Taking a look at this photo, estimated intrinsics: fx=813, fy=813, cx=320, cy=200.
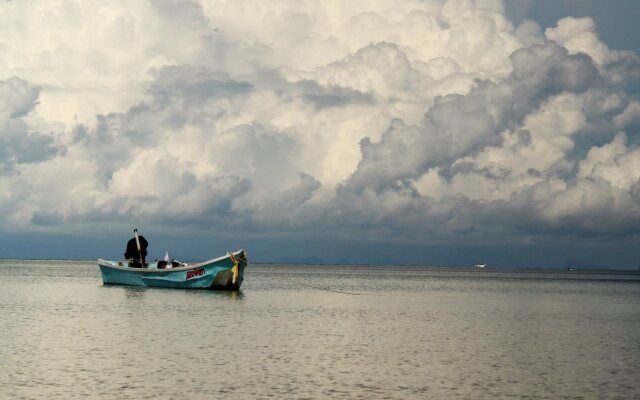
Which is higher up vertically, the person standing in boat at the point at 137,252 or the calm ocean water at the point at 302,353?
the person standing in boat at the point at 137,252

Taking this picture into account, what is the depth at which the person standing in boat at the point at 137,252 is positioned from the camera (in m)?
81.0

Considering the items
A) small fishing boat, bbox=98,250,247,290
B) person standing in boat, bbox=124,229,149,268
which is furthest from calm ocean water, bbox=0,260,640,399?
person standing in boat, bbox=124,229,149,268

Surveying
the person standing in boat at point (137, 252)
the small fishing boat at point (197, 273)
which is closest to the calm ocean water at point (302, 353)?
the small fishing boat at point (197, 273)

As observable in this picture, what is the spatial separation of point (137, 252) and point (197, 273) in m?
10.6

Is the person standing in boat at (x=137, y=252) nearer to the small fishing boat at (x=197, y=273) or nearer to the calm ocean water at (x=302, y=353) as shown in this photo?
the small fishing boat at (x=197, y=273)

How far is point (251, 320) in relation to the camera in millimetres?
52438

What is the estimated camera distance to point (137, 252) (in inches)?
3246

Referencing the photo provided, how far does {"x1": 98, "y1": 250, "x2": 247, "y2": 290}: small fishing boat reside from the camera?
74.4m

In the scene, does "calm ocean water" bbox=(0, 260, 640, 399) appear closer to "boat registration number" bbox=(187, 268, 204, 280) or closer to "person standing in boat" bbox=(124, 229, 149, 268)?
"boat registration number" bbox=(187, 268, 204, 280)

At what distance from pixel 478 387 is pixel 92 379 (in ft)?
43.4

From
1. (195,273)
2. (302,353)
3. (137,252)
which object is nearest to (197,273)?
(195,273)

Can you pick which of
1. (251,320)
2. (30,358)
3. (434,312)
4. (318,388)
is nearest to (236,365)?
(318,388)

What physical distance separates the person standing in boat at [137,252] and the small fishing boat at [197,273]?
899 mm

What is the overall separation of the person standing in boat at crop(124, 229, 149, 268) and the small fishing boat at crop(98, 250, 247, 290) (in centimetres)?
90
